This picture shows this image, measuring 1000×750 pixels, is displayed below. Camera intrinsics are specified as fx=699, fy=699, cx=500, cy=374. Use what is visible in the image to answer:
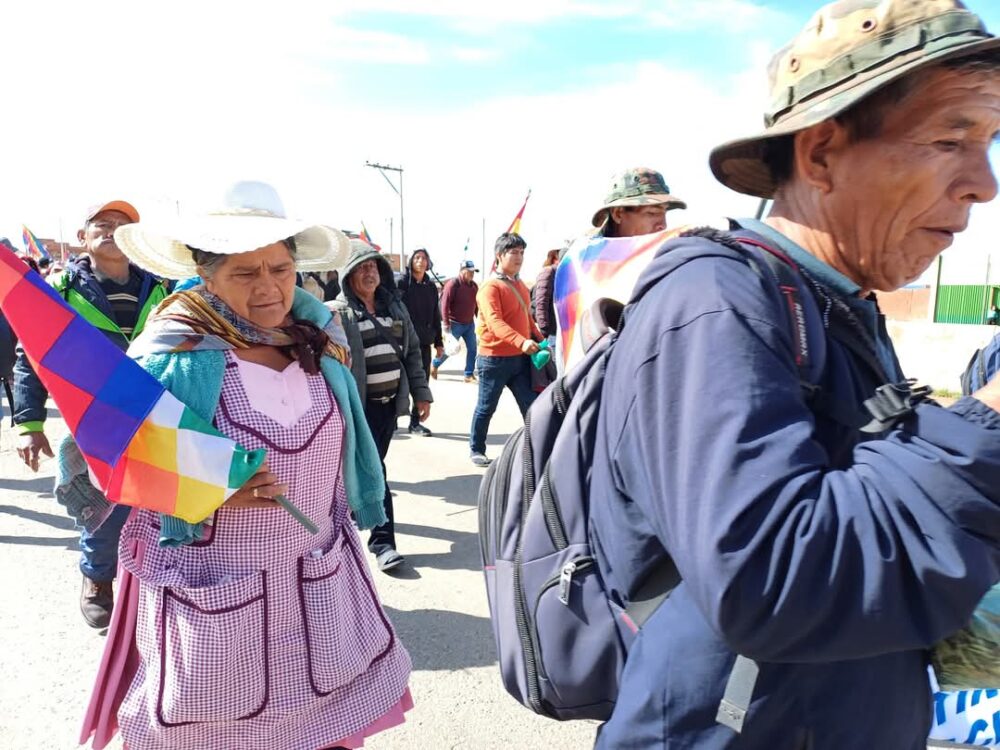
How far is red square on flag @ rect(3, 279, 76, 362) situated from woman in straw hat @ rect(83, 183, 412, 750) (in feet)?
0.69

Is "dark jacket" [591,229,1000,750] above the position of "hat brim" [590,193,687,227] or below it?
below

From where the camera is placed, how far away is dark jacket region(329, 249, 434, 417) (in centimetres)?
397

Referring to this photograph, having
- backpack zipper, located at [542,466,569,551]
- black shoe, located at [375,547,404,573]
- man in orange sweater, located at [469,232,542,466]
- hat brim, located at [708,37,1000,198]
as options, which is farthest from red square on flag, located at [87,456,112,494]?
man in orange sweater, located at [469,232,542,466]

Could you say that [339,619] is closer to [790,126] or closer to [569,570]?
[569,570]

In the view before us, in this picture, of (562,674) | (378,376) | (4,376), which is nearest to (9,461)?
(4,376)

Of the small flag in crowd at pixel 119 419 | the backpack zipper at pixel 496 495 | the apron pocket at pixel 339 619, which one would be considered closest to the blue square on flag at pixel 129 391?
A: the small flag in crowd at pixel 119 419

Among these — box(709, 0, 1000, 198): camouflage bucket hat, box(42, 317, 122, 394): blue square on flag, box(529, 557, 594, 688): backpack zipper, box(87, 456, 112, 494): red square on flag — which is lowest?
box(87, 456, 112, 494): red square on flag

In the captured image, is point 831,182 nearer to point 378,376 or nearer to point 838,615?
point 838,615

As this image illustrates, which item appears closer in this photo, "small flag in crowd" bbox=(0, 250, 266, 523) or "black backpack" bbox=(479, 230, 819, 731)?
"black backpack" bbox=(479, 230, 819, 731)

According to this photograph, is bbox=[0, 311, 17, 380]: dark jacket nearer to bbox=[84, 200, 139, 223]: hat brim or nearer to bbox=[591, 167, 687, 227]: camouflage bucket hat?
bbox=[84, 200, 139, 223]: hat brim

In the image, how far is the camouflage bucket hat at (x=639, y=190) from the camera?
3.64m

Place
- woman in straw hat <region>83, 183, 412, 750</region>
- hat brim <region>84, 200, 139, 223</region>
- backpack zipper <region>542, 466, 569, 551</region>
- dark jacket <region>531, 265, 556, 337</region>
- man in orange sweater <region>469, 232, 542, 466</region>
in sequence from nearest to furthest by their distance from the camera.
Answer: backpack zipper <region>542, 466, 569, 551</region> < woman in straw hat <region>83, 183, 412, 750</region> < hat brim <region>84, 200, 139, 223</region> < dark jacket <region>531, 265, 556, 337</region> < man in orange sweater <region>469, 232, 542, 466</region>

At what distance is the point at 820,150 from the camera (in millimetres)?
993

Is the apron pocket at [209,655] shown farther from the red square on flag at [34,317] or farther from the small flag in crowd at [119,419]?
the red square on flag at [34,317]
